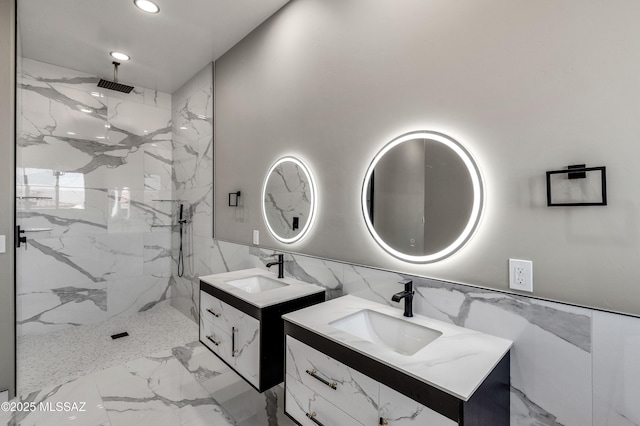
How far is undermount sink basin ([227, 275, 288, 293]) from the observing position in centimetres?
228

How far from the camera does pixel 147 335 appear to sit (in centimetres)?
324

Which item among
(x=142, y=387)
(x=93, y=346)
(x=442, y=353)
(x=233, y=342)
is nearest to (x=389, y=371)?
(x=442, y=353)

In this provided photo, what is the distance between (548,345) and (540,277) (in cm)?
25

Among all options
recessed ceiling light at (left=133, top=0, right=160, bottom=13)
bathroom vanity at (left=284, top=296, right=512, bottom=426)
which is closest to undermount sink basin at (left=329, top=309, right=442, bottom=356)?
bathroom vanity at (left=284, top=296, right=512, bottom=426)

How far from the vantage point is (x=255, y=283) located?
238 cm

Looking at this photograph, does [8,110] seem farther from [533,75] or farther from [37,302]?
[533,75]

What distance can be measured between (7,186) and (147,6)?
64.2 inches

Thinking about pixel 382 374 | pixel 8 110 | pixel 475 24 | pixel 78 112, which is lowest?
pixel 382 374

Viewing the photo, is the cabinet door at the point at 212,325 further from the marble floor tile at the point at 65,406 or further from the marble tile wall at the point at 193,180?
the marble tile wall at the point at 193,180

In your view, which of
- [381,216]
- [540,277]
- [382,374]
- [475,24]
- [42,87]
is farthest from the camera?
[42,87]

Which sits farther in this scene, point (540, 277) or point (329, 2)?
point (329, 2)

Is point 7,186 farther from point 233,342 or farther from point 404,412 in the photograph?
point 404,412

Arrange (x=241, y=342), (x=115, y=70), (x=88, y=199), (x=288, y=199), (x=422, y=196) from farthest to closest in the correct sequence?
(x=88, y=199)
(x=115, y=70)
(x=288, y=199)
(x=241, y=342)
(x=422, y=196)

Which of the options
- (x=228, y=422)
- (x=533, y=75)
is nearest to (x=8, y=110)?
(x=228, y=422)
